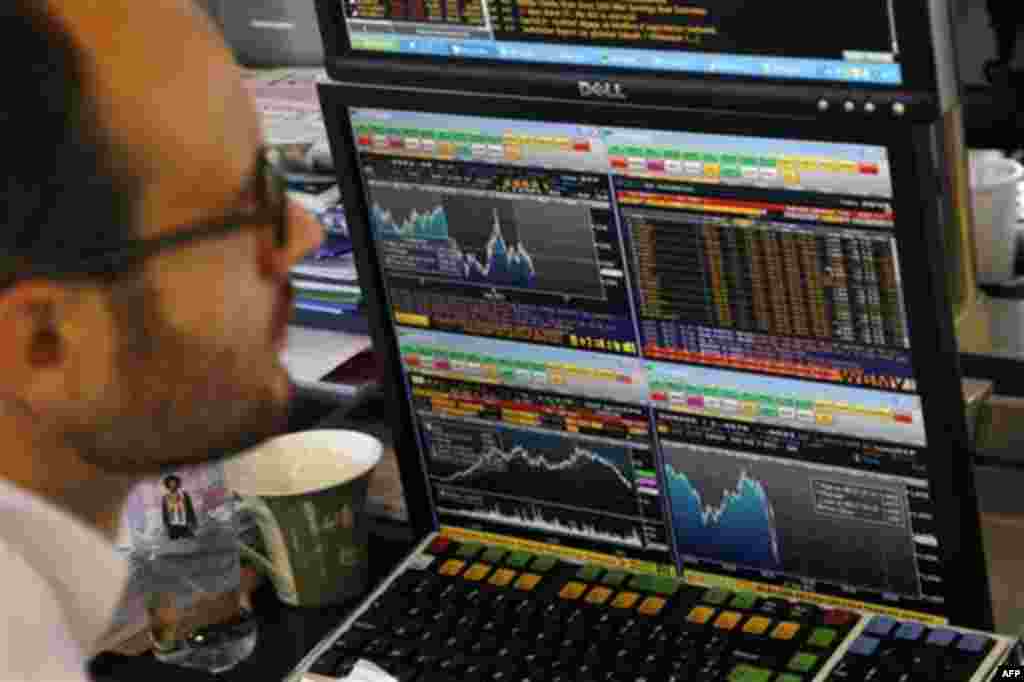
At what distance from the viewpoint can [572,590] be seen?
155cm

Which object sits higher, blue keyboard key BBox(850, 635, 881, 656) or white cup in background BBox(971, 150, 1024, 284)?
white cup in background BBox(971, 150, 1024, 284)

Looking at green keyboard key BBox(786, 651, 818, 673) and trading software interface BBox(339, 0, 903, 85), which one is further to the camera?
green keyboard key BBox(786, 651, 818, 673)

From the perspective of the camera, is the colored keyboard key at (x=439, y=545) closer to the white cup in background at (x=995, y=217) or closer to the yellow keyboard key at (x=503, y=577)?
the yellow keyboard key at (x=503, y=577)

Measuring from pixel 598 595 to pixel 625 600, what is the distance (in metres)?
0.02

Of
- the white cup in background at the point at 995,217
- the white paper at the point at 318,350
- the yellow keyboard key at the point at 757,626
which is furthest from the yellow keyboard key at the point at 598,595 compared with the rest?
the white cup in background at the point at 995,217

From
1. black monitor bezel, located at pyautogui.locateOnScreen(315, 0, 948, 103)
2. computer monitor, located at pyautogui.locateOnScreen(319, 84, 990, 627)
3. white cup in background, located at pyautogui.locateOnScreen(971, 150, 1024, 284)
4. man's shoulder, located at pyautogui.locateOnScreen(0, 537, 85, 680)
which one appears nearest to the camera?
man's shoulder, located at pyautogui.locateOnScreen(0, 537, 85, 680)

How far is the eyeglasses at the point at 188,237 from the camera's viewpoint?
84cm

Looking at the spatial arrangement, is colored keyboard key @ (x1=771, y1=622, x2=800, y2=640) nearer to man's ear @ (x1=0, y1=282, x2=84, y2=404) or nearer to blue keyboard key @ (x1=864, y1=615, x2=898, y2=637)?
blue keyboard key @ (x1=864, y1=615, x2=898, y2=637)

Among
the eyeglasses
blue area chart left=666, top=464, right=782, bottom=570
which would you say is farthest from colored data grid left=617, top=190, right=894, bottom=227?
the eyeglasses

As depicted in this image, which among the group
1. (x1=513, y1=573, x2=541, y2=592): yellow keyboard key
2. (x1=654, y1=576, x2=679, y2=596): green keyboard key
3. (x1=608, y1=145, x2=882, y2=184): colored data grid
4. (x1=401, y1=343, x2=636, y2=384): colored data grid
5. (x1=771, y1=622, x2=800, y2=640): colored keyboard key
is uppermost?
(x1=608, y1=145, x2=882, y2=184): colored data grid

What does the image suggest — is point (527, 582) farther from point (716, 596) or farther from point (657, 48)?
point (657, 48)

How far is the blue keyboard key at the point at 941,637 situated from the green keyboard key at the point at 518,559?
1.12 ft

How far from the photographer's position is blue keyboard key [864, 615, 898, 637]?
56.7 inches

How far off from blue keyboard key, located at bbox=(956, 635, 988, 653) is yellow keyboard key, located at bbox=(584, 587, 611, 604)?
0.90 feet
